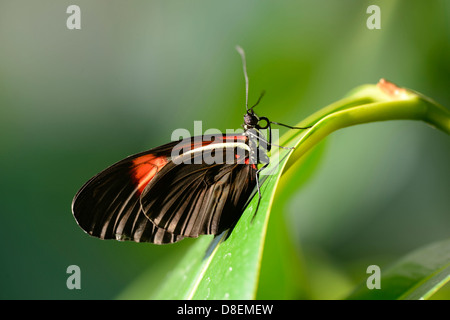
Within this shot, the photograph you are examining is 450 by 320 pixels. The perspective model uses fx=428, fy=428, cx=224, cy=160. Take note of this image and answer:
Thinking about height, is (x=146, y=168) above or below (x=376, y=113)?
below

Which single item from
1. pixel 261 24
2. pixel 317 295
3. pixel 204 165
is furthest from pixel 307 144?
pixel 261 24

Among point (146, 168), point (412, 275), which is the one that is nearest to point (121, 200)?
point (146, 168)

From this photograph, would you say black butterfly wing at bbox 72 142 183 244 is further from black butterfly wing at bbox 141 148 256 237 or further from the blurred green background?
the blurred green background

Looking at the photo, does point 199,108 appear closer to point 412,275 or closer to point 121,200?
point 121,200

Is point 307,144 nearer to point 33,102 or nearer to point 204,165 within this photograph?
point 204,165

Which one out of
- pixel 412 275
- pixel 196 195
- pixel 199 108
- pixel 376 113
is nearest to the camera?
pixel 376 113

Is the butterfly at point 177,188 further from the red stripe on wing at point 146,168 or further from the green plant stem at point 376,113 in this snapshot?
the green plant stem at point 376,113

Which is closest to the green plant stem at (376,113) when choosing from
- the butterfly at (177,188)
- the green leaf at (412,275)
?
the butterfly at (177,188)
